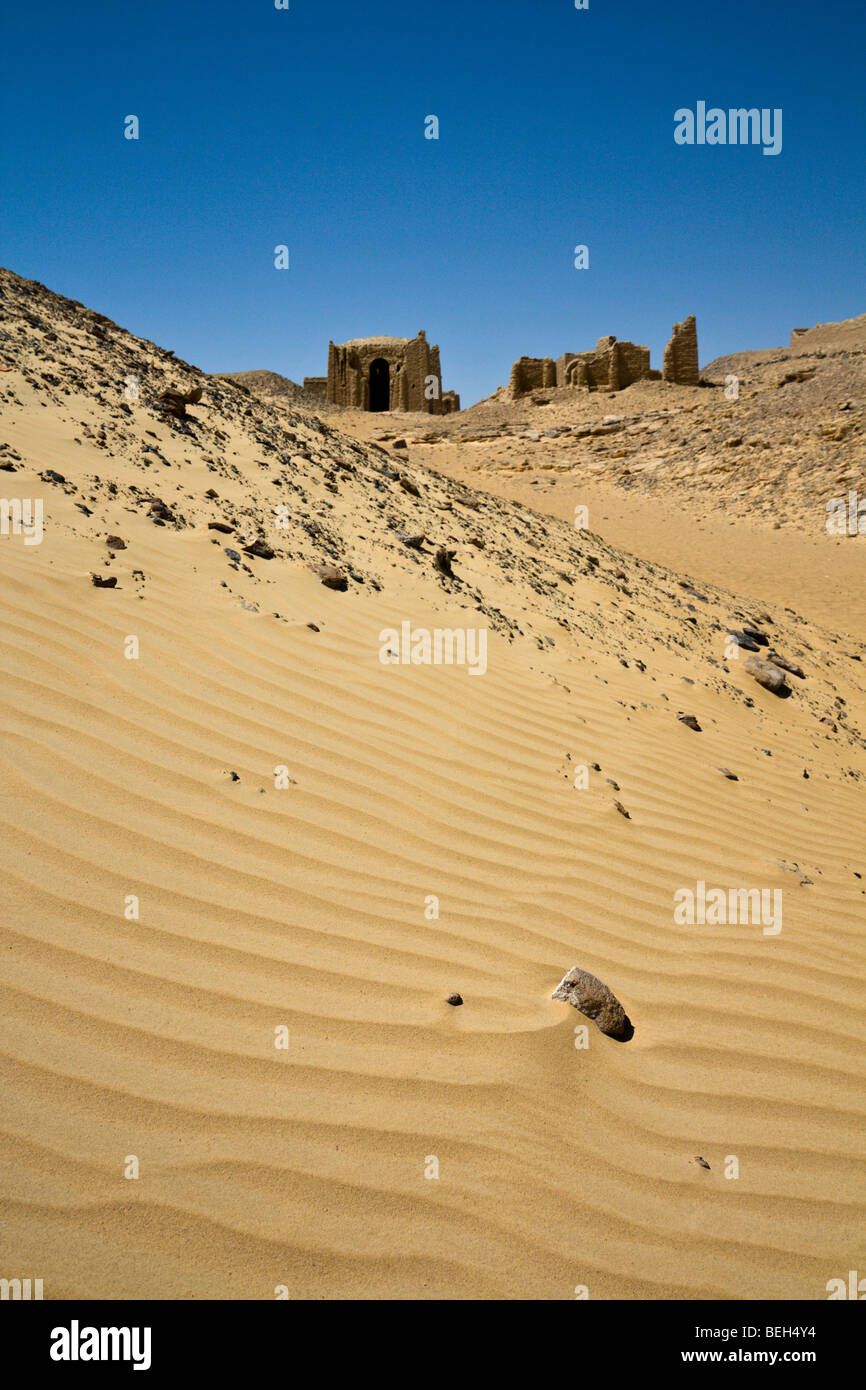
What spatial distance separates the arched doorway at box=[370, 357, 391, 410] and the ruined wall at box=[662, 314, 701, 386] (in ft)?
47.8

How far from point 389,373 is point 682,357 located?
48.5ft

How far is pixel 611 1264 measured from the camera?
1709 millimetres

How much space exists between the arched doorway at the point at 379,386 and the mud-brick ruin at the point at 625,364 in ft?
27.1

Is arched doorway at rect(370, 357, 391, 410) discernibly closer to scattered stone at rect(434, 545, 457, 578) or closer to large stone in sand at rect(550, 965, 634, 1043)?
scattered stone at rect(434, 545, 457, 578)

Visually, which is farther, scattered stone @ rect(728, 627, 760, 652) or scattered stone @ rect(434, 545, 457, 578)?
scattered stone @ rect(728, 627, 760, 652)

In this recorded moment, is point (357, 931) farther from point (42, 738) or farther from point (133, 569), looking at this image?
point (133, 569)

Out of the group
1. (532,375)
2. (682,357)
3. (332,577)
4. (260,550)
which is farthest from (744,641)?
(532,375)

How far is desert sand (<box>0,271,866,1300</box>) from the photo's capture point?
1.66 meters

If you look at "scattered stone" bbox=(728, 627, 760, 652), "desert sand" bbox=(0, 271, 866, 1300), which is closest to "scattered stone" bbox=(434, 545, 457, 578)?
"desert sand" bbox=(0, 271, 866, 1300)

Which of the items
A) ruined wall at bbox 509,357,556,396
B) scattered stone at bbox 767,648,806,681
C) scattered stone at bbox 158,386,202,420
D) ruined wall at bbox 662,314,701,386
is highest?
ruined wall at bbox 509,357,556,396

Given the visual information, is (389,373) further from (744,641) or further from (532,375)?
(744,641)

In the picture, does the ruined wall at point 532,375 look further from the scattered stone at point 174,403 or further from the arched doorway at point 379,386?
the scattered stone at point 174,403

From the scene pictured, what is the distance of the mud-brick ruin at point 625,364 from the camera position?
95.1 feet

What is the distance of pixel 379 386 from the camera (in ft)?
127
